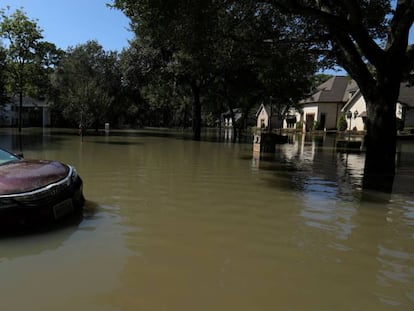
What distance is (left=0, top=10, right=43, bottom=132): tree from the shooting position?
37469 mm

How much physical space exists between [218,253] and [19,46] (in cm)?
3972

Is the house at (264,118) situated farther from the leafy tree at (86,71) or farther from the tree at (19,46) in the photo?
the tree at (19,46)

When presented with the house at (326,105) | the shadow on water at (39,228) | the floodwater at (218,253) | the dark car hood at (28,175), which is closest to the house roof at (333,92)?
the house at (326,105)

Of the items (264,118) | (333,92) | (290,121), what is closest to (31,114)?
(264,118)

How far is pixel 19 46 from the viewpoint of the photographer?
3806cm

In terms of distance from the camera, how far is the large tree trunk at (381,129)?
12.3 meters

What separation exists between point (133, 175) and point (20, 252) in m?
6.57

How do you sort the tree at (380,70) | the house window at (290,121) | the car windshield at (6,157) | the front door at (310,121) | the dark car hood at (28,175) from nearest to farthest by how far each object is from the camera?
1. the dark car hood at (28,175)
2. the car windshield at (6,157)
3. the tree at (380,70)
4. the front door at (310,121)
5. the house window at (290,121)

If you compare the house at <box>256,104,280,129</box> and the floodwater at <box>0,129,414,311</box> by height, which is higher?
the house at <box>256,104,280,129</box>

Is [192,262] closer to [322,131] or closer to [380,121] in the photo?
[380,121]

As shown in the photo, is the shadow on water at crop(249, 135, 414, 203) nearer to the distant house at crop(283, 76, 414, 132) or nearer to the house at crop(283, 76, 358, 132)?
the distant house at crop(283, 76, 414, 132)

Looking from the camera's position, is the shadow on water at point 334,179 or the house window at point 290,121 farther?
the house window at point 290,121

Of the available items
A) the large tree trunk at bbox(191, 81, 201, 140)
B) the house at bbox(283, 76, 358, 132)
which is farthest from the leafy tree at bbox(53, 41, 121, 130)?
the house at bbox(283, 76, 358, 132)

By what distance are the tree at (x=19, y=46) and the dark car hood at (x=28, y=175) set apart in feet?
113
